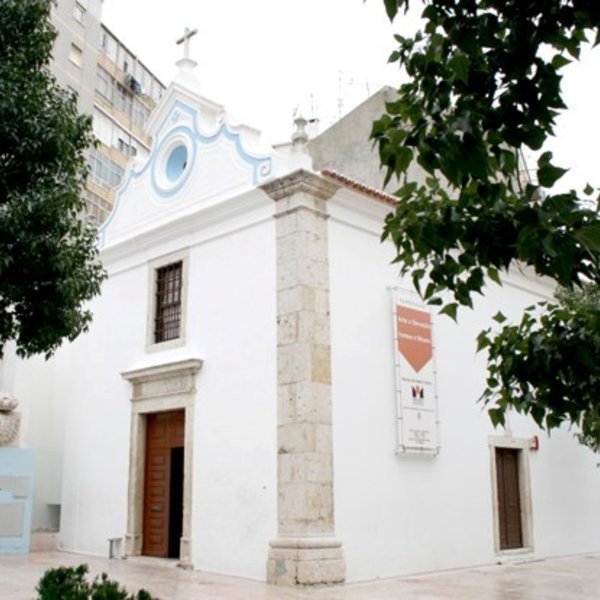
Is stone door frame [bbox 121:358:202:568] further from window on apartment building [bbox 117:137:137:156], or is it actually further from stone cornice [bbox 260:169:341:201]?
window on apartment building [bbox 117:137:137:156]

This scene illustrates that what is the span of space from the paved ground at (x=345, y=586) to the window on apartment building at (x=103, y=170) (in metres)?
20.4

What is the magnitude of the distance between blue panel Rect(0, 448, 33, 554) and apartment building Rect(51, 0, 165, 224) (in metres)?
17.0

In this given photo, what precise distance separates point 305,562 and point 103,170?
2408 cm

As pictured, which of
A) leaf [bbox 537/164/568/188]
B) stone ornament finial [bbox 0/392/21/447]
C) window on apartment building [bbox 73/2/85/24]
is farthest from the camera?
window on apartment building [bbox 73/2/85/24]

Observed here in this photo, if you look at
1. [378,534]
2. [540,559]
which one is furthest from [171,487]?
[540,559]

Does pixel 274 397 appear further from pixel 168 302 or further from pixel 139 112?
pixel 139 112

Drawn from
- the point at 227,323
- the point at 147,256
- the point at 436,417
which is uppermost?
the point at 147,256

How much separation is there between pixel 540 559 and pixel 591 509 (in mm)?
2334

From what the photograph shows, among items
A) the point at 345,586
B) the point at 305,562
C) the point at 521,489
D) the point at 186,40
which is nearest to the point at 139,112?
the point at 186,40

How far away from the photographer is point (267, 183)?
1016cm

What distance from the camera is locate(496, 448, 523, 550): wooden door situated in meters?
12.1

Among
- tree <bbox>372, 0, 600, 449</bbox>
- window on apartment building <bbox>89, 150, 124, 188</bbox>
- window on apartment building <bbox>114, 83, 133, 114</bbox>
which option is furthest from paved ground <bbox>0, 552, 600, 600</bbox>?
window on apartment building <bbox>114, 83, 133, 114</bbox>

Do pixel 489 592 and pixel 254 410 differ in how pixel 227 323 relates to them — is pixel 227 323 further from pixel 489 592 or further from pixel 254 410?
pixel 489 592

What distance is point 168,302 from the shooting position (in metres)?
11.9
